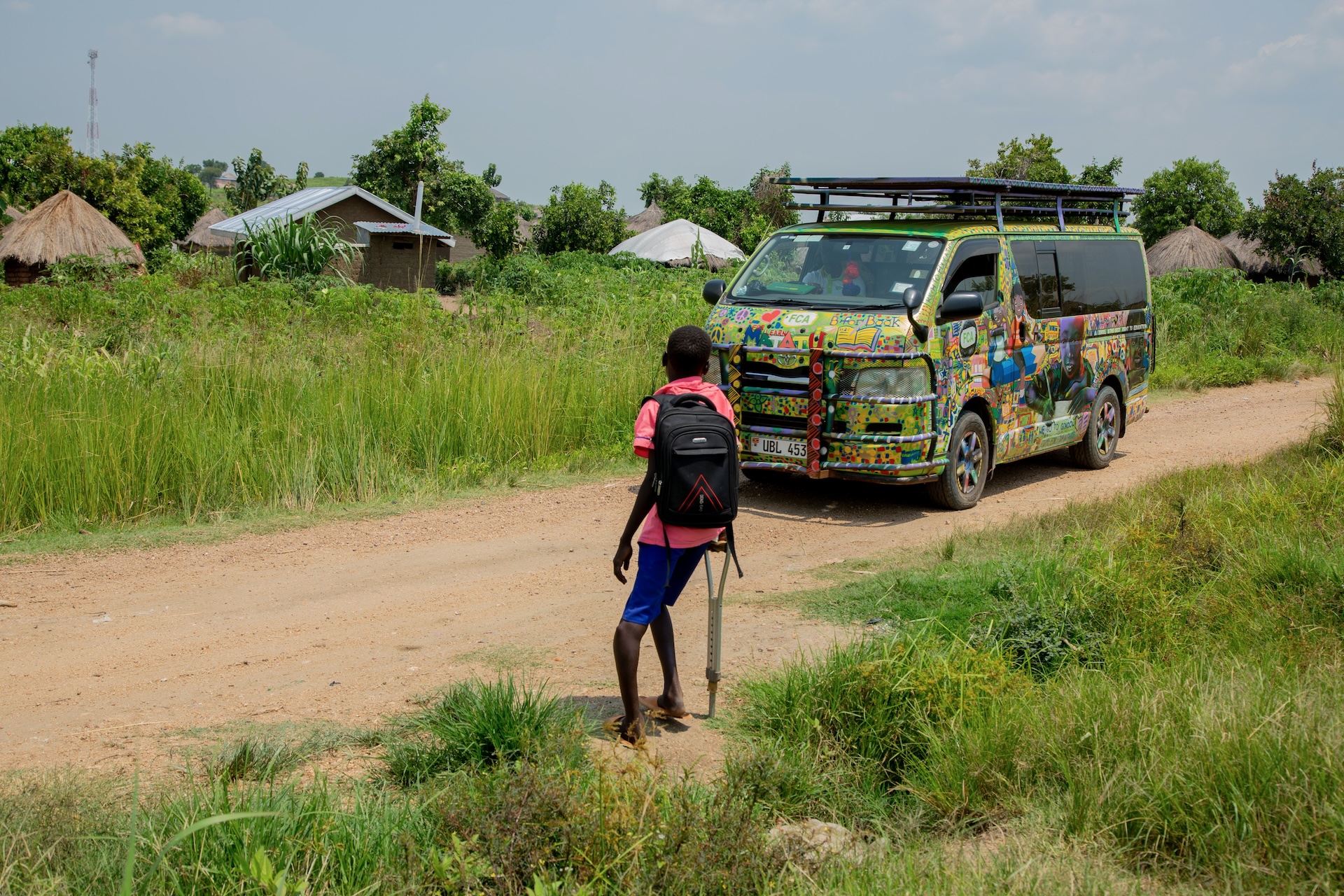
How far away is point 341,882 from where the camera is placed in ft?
10.9

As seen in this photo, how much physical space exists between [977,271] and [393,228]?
2782cm

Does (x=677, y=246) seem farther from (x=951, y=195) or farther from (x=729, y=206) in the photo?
(x=951, y=195)

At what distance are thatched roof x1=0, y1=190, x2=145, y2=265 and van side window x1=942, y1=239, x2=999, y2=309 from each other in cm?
2745

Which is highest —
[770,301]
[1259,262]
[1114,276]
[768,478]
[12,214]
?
[12,214]

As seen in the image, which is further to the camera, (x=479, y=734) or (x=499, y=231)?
(x=499, y=231)

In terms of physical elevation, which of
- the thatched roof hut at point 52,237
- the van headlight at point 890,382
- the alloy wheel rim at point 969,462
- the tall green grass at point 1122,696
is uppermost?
the thatched roof hut at point 52,237

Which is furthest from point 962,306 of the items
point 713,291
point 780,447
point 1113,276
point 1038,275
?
point 1113,276

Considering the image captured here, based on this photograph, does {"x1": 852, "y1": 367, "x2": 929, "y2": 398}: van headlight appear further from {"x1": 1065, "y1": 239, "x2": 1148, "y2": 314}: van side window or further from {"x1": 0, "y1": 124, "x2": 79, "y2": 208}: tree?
{"x1": 0, "y1": 124, "x2": 79, "y2": 208}: tree

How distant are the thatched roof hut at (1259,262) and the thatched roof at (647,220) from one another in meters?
29.9

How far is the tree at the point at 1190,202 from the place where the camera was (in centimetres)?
4206

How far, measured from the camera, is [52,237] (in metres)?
32.0

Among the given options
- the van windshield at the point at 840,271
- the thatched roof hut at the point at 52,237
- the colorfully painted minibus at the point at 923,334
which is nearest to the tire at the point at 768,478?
the colorfully painted minibus at the point at 923,334

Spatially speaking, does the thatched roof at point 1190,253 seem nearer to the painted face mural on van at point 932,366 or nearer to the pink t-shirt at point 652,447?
the painted face mural on van at point 932,366

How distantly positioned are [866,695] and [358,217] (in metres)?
34.0
